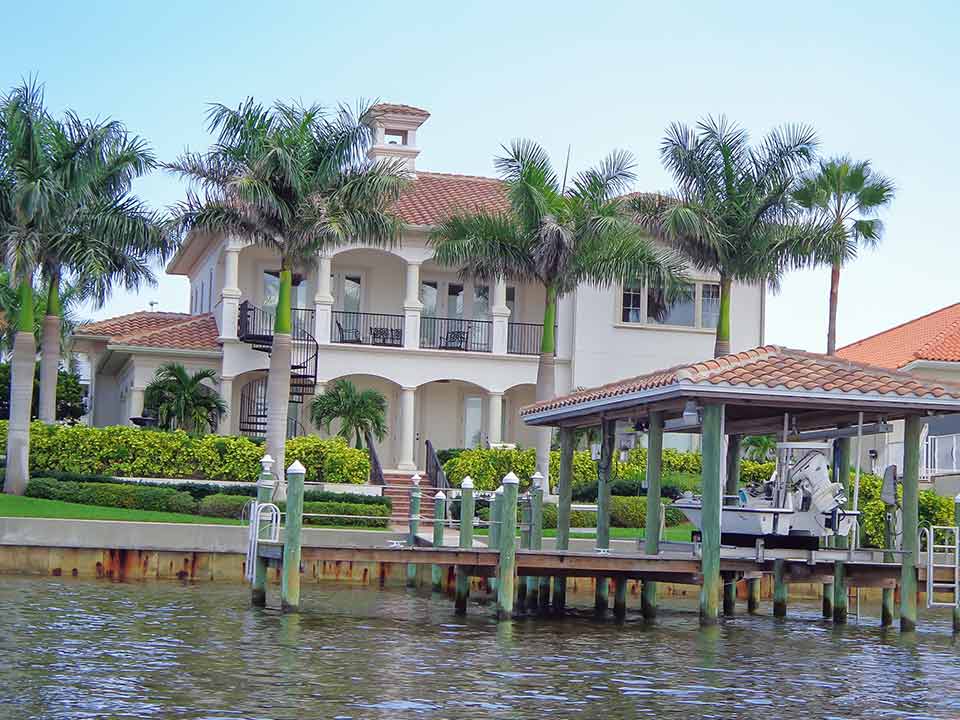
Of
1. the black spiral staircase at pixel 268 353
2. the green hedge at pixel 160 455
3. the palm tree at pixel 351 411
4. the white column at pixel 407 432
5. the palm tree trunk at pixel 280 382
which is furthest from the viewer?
the white column at pixel 407 432

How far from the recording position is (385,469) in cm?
4466

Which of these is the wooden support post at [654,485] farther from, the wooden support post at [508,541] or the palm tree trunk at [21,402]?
the palm tree trunk at [21,402]

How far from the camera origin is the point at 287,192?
121 ft

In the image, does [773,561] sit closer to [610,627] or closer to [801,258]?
[610,627]

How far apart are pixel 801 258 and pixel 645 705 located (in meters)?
24.2

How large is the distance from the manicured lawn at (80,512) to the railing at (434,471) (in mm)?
6914

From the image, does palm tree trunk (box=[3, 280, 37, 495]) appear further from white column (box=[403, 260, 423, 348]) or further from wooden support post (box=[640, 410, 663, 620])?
wooden support post (box=[640, 410, 663, 620])

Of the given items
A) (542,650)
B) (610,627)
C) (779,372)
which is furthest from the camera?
(610,627)

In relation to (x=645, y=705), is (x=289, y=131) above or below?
above

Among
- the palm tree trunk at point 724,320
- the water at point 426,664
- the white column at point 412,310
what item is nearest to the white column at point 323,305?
the white column at point 412,310

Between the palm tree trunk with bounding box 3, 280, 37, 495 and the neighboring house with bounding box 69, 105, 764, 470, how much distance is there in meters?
5.59

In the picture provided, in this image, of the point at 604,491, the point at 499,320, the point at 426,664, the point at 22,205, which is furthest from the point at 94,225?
the point at 426,664

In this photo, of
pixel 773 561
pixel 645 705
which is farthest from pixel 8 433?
pixel 645 705

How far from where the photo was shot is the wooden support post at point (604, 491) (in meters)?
26.8
